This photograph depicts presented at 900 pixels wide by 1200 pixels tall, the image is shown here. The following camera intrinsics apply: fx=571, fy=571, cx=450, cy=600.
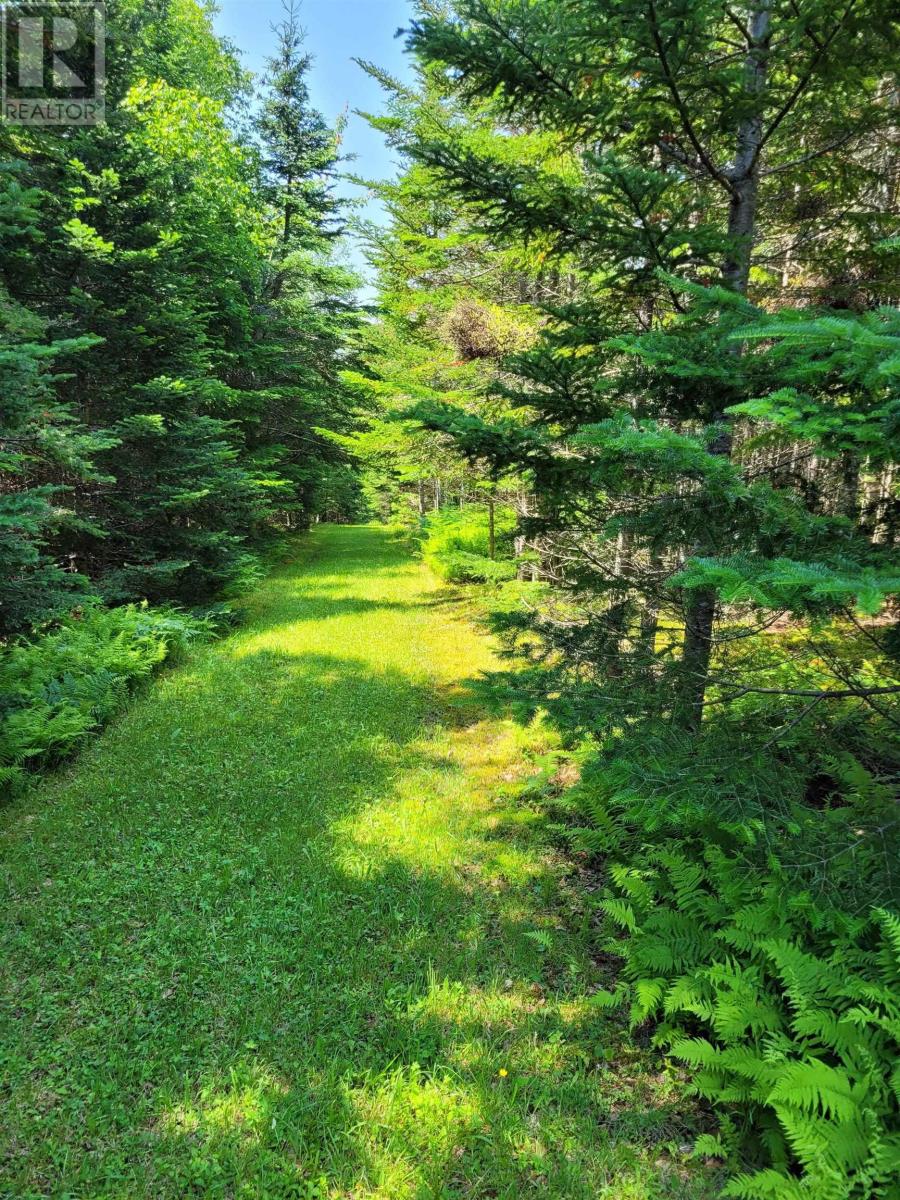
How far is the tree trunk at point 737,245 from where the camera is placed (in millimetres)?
3004

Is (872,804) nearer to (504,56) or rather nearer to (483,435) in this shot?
(483,435)

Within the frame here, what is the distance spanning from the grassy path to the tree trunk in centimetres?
161

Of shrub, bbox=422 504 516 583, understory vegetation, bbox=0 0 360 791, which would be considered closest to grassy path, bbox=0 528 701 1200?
understory vegetation, bbox=0 0 360 791

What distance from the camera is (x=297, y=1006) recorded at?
283cm

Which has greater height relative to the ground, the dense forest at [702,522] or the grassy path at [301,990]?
the dense forest at [702,522]

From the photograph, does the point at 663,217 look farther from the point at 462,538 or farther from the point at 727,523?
the point at 462,538

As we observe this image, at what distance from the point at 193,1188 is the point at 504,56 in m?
5.19

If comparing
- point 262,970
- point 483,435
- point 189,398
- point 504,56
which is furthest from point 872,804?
point 189,398
